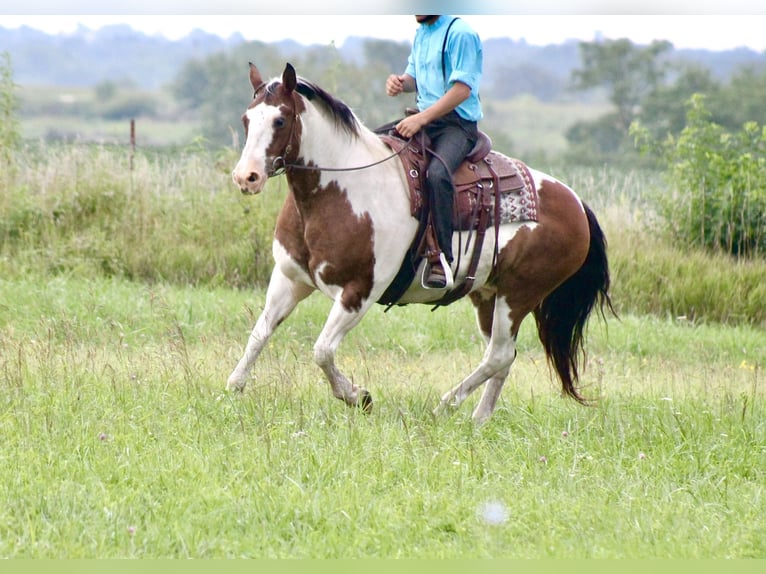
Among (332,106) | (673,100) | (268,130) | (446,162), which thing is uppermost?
(332,106)

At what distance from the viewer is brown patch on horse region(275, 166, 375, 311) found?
6.72 m

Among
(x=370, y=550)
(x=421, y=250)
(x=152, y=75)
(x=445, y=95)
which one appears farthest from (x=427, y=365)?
(x=152, y=75)

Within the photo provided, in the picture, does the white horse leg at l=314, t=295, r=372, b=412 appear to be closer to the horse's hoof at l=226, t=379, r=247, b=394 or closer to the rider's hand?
the horse's hoof at l=226, t=379, r=247, b=394

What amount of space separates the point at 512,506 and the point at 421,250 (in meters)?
2.15

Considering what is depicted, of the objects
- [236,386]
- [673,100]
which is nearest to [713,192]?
[236,386]

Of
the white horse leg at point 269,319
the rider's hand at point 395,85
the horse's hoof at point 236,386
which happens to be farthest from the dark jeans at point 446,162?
the horse's hoof at point 236,386

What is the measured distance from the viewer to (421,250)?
6984mm

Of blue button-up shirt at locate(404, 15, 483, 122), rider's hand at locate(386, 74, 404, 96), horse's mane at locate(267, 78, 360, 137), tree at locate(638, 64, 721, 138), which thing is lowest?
tree at locate(638, 64, 721, 138)

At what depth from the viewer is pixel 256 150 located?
6254mm

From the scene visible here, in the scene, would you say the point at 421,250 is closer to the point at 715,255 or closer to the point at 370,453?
the point at 370,453

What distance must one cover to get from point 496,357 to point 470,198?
110 cm

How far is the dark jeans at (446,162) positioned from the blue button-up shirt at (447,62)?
0.09 meters

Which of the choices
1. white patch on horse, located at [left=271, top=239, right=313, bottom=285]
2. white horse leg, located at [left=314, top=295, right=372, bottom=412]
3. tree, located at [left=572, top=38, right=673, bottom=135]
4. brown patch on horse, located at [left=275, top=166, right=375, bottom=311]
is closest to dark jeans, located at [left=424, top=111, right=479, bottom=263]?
brown patch on horse, located at [left=275, top=166, right=375, bottom=311]

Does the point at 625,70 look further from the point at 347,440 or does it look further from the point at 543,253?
the point at 347,440
